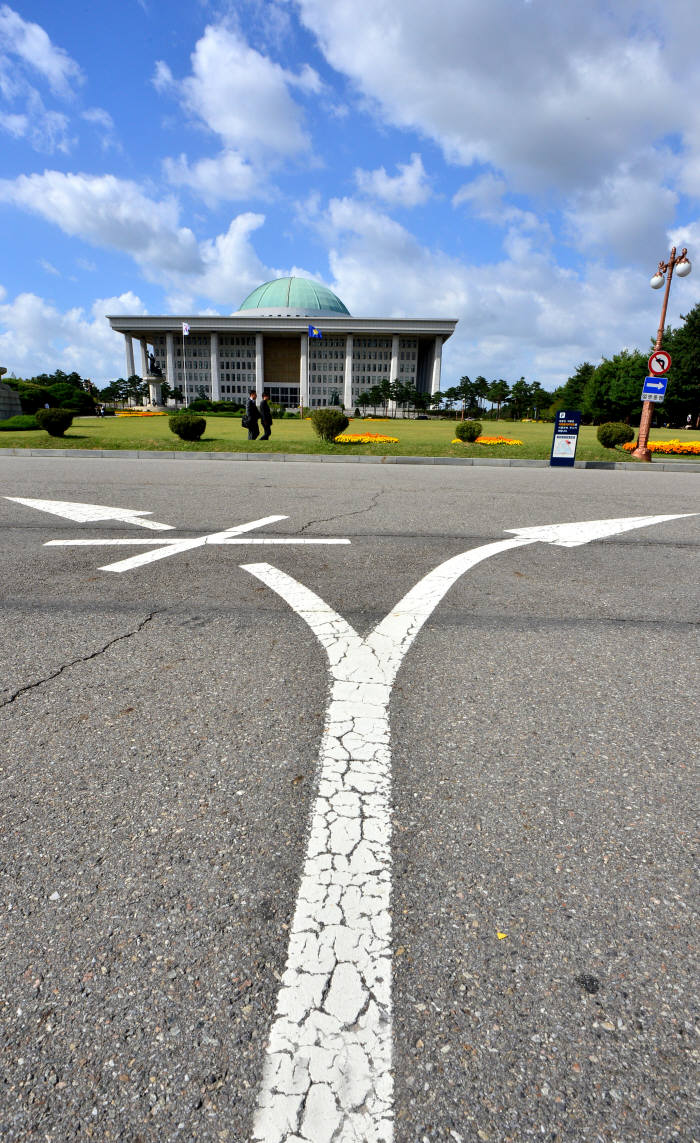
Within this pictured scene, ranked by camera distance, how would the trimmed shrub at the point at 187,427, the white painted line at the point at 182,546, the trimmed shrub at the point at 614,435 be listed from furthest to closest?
the trimmed shrub at the point at 187,427, the trimmed shrub at the point at 614,435, the white painted line at the point at 182,546

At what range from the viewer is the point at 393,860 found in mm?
1626

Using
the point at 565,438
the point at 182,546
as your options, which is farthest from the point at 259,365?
the point at 182,546

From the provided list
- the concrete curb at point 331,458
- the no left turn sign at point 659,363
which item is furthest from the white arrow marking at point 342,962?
the no left turn sign at point 659,363

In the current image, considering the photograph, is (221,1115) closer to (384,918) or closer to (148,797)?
(384,918)

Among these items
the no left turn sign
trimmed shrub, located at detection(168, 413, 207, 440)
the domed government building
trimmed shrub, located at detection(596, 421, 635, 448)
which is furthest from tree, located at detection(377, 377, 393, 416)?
the no left turn sign

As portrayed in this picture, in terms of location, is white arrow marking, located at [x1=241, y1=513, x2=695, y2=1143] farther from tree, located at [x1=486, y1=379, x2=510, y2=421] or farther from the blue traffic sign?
tree, located at [x1=486, y1=379, x2=510, y2=421]

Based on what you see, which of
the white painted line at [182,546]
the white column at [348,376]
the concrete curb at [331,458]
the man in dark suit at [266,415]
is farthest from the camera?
the white column at [348,376]

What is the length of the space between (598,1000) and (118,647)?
253 cm

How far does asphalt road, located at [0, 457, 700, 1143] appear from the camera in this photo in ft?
3.57

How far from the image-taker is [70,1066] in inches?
43.5

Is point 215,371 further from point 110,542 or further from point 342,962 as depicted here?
point 342,962

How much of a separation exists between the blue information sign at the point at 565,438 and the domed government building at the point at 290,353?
8241 centimetres

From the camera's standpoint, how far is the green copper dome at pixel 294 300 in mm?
103688

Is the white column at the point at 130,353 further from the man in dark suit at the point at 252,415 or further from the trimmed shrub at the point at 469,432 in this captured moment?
the trimmed shrub at the point at 469,432
